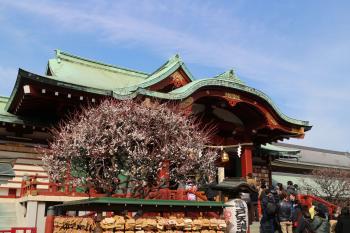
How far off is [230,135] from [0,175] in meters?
11.4

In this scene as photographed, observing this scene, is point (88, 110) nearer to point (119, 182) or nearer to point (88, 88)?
point (88, 88)

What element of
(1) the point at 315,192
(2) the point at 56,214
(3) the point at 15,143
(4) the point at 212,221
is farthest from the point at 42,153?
(1) the point at 315,192

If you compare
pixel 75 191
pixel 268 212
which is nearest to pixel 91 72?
pixel 75 191

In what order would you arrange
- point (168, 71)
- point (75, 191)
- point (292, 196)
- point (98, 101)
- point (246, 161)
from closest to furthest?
point (292, 196) < point (75, 191) < point (98, 101) < point (168, 71) < point (246, 161)

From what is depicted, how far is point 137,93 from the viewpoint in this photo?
50.6 feet

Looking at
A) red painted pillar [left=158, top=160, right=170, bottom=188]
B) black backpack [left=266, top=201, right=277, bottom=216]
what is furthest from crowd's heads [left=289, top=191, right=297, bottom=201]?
red painted pillar [left=158, top=160, right=170, bottom=188]

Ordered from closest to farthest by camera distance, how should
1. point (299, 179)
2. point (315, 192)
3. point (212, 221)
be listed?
point (212, 221) < point (315, 192) < point (299, 179)

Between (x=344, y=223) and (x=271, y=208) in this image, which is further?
(x=271, y=208)

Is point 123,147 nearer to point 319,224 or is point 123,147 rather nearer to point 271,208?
point 271,208

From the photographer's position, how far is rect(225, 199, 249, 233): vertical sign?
34.6 ft

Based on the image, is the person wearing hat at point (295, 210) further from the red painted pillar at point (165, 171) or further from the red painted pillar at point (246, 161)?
the red painted pillar at point (246, 161)

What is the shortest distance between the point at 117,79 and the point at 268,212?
530 inches

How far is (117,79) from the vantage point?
898 inches

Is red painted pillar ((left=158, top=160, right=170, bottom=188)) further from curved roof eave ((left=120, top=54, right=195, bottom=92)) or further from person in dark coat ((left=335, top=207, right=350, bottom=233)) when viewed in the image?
person in dark coat ((left=335, top=207, right=350, bottom=233))
